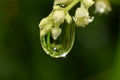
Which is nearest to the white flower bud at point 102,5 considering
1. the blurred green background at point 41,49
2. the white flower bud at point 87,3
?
the white flower bud at point 87,3

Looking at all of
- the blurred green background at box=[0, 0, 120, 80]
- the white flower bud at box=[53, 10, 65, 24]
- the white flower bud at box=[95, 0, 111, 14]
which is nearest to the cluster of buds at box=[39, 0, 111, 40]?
the white flower bud at box=[53, 10, 65, 24]

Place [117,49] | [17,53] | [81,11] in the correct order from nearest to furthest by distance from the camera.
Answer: [81,11], [117,49], [17,53]

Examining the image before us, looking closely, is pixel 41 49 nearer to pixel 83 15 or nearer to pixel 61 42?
pixel 61 42

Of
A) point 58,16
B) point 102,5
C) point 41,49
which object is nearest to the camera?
point 58,16

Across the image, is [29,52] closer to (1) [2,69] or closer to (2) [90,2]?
(1) [2,69]

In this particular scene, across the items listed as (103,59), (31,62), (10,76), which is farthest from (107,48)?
(10,76)

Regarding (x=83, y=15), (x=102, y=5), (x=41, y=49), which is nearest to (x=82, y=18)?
(x=83, y=15)
